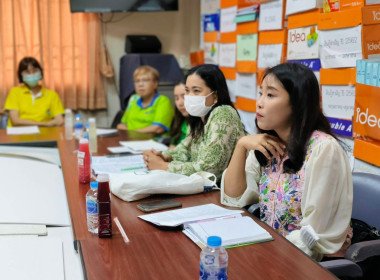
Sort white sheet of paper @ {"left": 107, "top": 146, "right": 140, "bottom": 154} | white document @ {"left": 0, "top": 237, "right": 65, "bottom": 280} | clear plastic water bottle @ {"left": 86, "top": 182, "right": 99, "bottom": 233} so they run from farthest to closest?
white sheet of paper @ {"left": 107, "top": 146, "right": 140, "bottom": 154}, clear plastic water bottle @ {"left": 86, "top": 182, "right": 99, "bottom": 233}, white document @ {"left": 0, "top": 237, "right": 65, "bottom": 280}

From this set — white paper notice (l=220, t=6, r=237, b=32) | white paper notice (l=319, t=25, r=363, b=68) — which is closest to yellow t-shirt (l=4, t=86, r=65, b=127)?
white paper notice (l=220, t=6, r=237, b=32)

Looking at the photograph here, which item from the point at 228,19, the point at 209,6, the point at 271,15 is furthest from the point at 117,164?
the point at 209,6

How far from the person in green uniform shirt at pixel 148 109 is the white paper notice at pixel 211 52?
676mm

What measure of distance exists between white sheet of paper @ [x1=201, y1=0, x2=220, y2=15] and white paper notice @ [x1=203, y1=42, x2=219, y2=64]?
0.32 metres

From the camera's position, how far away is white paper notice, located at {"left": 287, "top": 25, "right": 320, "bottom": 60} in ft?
8.87

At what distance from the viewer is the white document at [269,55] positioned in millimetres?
3182

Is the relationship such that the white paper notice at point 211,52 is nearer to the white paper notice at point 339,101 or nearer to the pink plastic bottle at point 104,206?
the white paper notice at point 339,101

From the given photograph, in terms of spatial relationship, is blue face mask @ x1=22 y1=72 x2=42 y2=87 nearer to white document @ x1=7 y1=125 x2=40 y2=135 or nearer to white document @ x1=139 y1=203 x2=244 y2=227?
white document @ x1=7 y1=125 x2=40 y2=135

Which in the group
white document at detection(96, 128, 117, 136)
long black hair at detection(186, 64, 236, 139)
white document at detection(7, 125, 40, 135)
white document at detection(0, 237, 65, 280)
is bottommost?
white document at detection(0, 237, 65, 280)

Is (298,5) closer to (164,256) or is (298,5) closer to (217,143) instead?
(217,143)

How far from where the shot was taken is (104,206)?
1.42m

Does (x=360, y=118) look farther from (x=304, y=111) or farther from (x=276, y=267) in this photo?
(x=276, y=267)

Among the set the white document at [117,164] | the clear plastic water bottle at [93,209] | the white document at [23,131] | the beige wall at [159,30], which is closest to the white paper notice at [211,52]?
the beige wall at [159,30]

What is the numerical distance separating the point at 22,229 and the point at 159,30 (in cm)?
405
